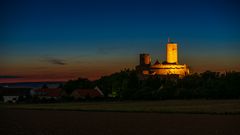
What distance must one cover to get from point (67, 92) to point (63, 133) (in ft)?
303

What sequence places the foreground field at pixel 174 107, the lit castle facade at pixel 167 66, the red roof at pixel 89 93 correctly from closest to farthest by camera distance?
the foreground field at pixel 174 107
the red roof at pixel 89 93
the lit castle facade at pixel 167 66

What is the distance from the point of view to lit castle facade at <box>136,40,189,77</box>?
171 meters

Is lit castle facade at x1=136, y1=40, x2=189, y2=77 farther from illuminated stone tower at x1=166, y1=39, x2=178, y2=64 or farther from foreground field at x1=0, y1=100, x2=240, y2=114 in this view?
foreground field at x1=0, y1=100, x2=240, y2=114

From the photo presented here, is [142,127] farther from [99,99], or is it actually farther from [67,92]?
[67,92]

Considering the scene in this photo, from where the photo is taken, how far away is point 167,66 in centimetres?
17538

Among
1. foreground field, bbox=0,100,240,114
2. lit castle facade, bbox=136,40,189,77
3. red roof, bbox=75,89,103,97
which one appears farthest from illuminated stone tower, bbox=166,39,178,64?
foreground field, bbox=0,100,240,114

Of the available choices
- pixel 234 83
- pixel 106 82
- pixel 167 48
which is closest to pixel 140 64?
pixel 167 48

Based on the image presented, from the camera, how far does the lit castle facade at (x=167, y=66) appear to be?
171 meters

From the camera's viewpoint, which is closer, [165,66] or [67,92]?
[67,92]

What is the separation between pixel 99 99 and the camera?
92812mm

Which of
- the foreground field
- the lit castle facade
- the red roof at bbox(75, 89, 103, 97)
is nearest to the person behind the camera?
the foreground field

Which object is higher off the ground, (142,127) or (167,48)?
(167,48)

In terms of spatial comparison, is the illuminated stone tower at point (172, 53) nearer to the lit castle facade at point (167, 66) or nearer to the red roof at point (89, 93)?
the lit castle facade at point (167, 66)

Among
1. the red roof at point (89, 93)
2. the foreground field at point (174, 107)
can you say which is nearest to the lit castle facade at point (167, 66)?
the red roof at point (89, 93)
